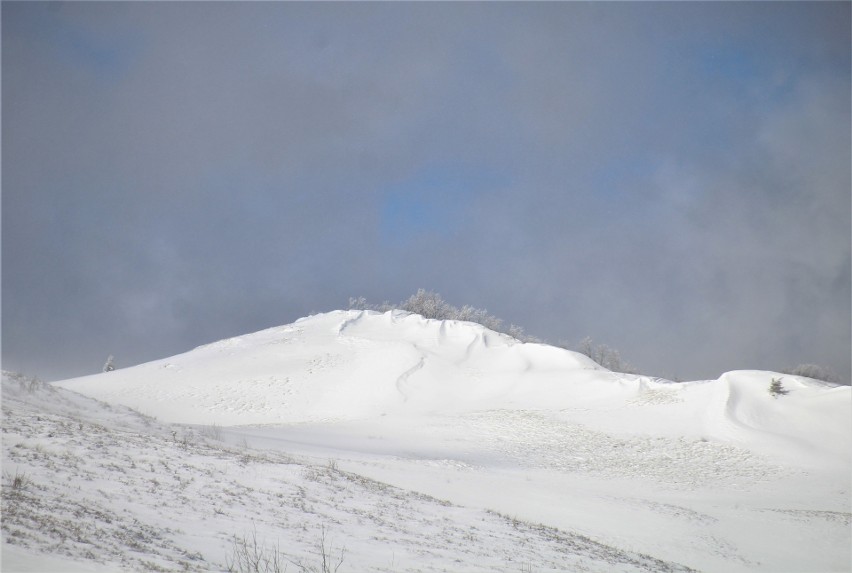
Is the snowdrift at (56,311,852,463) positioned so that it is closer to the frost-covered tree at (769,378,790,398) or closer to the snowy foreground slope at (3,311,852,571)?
the snowy foreground slope at (3,311,852,571)

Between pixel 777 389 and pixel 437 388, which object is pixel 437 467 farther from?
pixel 777 389

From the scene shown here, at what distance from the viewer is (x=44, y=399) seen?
47.3 feet

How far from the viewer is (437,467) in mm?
18109

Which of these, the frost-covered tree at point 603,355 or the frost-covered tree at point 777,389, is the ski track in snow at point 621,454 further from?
the frost-covered tree at point 603,355

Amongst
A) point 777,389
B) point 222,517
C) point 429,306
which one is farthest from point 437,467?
point 429,306

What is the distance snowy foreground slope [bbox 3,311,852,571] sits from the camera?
771 cm

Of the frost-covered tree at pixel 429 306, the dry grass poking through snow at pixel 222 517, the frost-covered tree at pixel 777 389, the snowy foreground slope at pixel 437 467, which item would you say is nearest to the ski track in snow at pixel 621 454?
the snowy foreground slope at pixel 437 467

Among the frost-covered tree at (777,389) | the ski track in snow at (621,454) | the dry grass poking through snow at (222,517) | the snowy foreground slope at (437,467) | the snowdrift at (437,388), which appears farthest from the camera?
the frost-covered tree at (777,389)

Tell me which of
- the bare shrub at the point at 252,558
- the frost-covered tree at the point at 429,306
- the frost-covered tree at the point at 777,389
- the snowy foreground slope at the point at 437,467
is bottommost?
the bare shrub at the point at 252,558

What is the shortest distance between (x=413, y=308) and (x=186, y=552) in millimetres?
64938

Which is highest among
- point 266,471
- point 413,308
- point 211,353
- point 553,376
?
point 413,308

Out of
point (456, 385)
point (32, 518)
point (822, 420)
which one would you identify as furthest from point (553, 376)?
point (32, 518)

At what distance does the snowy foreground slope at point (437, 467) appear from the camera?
771cm

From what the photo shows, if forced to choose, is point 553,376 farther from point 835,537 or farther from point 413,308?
point 413,308
